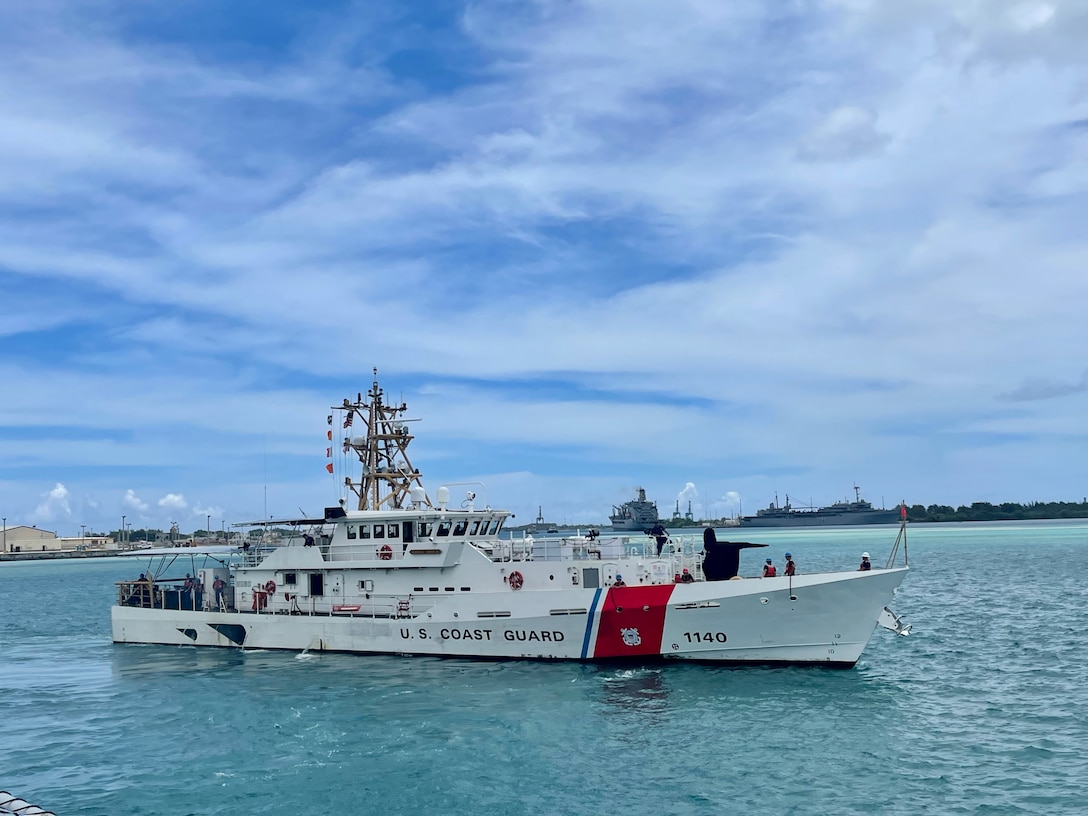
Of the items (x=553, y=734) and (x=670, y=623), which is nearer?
(x=553, y=734)

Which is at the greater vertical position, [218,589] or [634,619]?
[218,589]

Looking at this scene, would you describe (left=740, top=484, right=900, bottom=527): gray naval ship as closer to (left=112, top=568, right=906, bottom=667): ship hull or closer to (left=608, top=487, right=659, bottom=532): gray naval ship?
(left=608, top=487, right=659, bottom=532): gray naval ship

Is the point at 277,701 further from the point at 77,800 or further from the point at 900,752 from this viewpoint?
the point at 900,752

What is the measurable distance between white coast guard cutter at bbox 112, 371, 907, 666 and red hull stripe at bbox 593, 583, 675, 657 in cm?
4

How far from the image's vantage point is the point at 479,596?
2658 centimetres

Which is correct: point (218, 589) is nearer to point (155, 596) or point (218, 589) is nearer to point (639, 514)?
point (155, 596)

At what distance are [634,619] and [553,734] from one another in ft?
22.7

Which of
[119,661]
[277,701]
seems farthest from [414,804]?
[119,661]

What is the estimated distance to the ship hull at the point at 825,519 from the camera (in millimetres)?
180125

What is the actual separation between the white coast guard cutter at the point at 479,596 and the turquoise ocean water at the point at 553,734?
0.78 metres

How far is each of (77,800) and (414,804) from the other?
21.3ft

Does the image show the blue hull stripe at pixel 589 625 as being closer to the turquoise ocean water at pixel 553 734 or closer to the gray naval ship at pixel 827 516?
the turquoise ocean water at pixel 553 734

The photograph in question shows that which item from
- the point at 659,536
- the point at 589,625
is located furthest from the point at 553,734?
the point at 659,536

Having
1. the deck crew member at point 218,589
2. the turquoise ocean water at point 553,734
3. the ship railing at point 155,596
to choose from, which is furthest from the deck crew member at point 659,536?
the ship railing at point 155,596
